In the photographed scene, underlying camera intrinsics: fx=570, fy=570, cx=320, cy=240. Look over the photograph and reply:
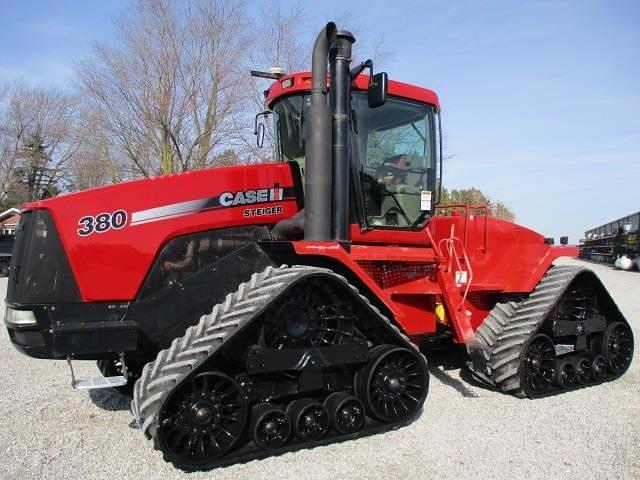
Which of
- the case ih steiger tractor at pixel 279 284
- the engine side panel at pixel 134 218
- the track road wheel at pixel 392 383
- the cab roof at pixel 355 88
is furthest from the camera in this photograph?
the cab roof at pixel 355 88

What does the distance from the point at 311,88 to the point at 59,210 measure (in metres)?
2.15

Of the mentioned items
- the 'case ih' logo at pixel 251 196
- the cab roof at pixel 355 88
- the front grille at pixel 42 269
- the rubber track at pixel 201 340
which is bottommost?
the rubber track at pixel 201 340

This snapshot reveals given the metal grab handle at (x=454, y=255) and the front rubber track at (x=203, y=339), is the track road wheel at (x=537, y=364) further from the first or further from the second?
the front rubber track at (x=203, y=339)

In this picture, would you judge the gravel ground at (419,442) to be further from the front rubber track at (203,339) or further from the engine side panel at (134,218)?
the engine side panel at (134,218)

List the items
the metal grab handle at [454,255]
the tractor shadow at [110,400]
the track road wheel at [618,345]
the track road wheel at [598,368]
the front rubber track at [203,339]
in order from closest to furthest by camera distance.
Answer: the front rubber track at [203,339]
the tractor shadow at [110,400]
the metal grab handle at [454,255]
the track road wheel at [598,368]
the track road wheel at [618,345]

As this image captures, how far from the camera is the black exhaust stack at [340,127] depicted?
182 inches

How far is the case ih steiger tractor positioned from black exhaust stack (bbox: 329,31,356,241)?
12 millimetres

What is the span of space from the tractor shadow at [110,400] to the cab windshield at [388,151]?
9.00ft

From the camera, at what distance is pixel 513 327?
19.2 ft

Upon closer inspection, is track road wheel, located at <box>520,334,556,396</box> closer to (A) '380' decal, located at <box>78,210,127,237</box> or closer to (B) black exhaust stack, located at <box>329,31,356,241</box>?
(B) black exhaust stack, located at <box>329,31,356,241</box>

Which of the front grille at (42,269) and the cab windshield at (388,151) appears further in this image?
the cab windshield at (388,151)

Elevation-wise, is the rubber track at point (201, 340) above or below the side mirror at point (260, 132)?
below

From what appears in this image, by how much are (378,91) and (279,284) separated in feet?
5.83

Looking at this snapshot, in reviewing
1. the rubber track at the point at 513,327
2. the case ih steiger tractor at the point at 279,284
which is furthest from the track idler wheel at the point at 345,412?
the rubber track at the point at 513,327
